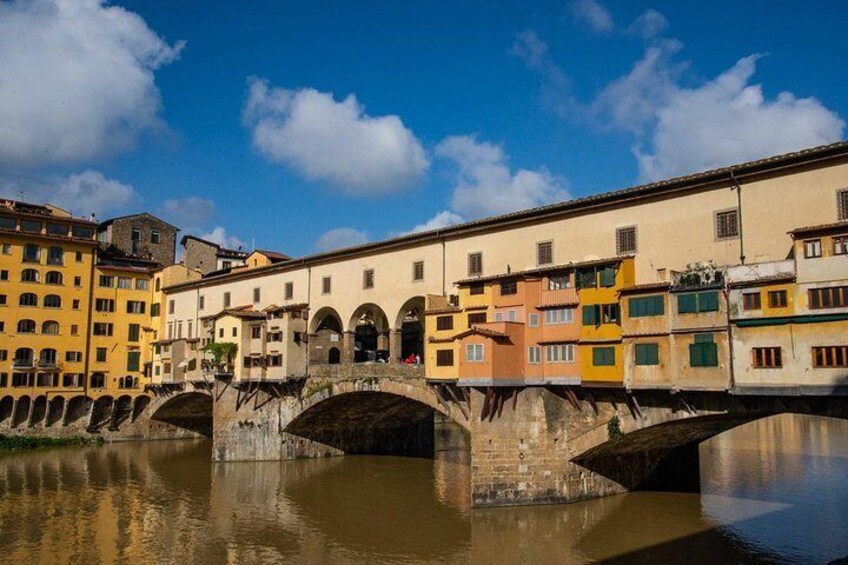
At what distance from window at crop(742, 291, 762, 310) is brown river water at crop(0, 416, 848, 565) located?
9223 mm

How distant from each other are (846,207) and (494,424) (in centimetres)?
1695

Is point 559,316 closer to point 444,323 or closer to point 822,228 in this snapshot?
point 444,323

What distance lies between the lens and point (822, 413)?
24391mm

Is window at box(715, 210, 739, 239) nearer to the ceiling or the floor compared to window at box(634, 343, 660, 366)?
nearer to the ceiling

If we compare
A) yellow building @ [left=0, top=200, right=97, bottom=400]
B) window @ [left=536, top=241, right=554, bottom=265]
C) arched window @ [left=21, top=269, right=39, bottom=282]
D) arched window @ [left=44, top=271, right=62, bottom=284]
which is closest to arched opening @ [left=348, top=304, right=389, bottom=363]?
window @ [left=536, top=241, right=554, bottom=265]

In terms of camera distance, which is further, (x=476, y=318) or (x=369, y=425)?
(x=369, y=425)

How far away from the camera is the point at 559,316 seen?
31938 mm

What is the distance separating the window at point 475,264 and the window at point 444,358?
4888 millimetres

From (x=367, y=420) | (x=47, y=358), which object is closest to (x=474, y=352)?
(x=367, y=420)

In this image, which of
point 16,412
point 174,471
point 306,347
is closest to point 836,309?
point 306,347

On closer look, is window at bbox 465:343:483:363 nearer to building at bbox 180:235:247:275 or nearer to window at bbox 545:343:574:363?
window at bbox 545:343:574:363

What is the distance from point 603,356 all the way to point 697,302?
471cm

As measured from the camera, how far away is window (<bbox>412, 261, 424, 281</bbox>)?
136 ft

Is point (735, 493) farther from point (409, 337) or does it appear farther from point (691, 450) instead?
point (409, 337)
